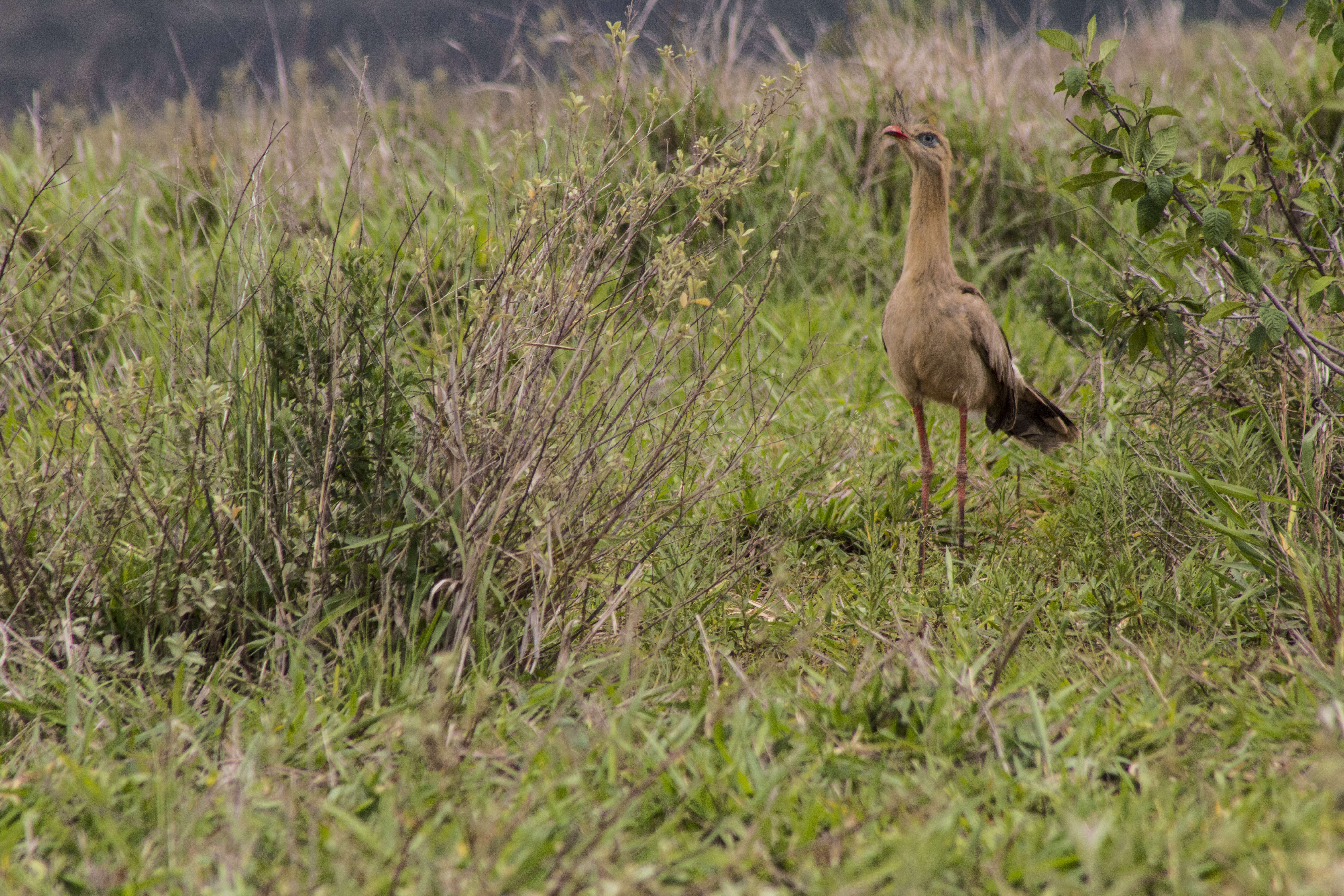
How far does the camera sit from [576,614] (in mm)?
2924

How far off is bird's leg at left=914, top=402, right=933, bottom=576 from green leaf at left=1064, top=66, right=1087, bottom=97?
136cm

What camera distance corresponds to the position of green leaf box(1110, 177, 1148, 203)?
283 cm

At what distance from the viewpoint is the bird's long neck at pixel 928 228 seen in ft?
12.5

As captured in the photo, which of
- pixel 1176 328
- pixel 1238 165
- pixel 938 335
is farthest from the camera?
pixel 938 335

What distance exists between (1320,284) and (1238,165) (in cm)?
37

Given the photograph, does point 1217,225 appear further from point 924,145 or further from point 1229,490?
point 924,145

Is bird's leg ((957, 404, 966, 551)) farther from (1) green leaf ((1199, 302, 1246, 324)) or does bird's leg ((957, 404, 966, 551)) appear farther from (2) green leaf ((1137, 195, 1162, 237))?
(2) green leaf ((1137, 195, 1162, 237))

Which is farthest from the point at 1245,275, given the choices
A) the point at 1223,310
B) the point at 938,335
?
the point at 938,335

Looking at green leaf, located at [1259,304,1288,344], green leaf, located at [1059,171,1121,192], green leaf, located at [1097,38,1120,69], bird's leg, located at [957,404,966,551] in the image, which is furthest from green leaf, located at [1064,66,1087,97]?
bird's leg, located at [957,404,966,551]

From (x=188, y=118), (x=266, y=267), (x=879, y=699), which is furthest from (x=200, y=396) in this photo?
(x=188, y=118)

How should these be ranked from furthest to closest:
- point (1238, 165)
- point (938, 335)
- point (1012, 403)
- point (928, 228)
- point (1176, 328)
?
point (1012, 403) → point (928, 228) → point (938, 335) → point (1176, 328) → point (1238, 165)

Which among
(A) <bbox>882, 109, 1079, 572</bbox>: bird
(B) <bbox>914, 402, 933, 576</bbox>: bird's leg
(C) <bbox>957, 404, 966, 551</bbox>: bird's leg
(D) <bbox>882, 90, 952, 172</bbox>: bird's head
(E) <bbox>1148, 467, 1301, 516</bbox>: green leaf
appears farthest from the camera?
(D) <bbox>882, 90, 952, 172</bbox>: bird's head

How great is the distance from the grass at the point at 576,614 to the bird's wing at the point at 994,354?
246 mm

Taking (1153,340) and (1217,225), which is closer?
(1217,225)
